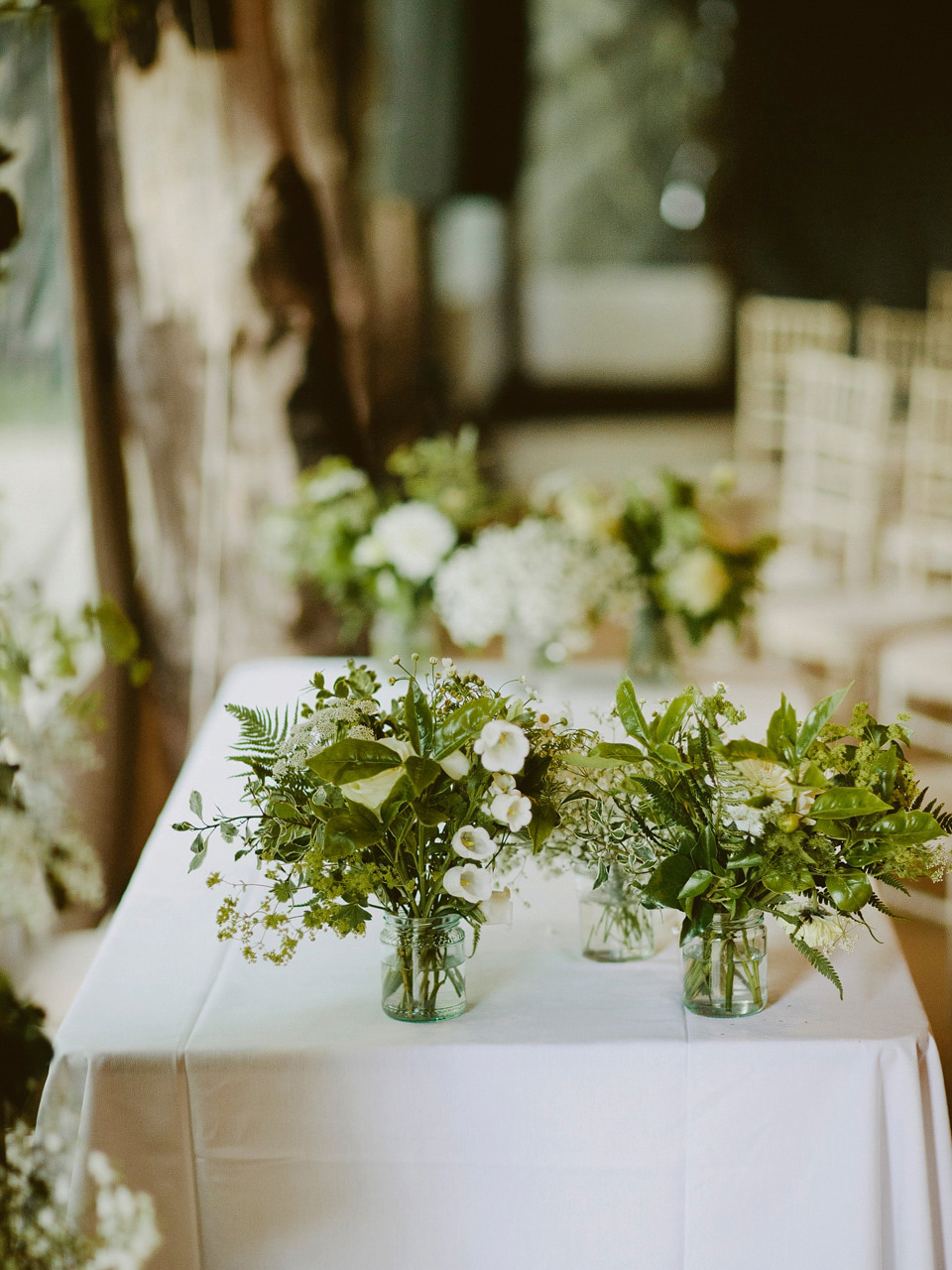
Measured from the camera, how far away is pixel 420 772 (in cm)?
112

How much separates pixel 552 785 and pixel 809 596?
2788 millimetres

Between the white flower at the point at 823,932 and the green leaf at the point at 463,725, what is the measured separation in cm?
35

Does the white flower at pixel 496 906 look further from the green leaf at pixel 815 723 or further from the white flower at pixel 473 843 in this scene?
the green leaf at pixel 815 723

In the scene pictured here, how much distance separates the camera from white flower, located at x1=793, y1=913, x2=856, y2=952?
1.16 metres

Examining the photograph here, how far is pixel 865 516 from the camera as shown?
4.25 metres

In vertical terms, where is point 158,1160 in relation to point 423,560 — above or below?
below

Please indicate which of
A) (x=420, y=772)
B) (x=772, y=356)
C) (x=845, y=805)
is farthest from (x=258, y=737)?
(x=772, y=356)

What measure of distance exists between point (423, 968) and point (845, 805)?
1.43 ft

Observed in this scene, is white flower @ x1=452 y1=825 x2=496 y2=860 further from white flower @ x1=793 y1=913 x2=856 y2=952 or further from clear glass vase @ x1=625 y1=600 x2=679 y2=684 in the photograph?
clear glass vase @ x1=625 y1=600 x2=679 y2=684

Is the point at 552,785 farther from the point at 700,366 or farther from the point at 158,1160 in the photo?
the point at 700,366

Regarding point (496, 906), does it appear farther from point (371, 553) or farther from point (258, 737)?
point (371, 553)

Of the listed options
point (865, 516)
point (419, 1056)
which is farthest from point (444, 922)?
point (865, 516)

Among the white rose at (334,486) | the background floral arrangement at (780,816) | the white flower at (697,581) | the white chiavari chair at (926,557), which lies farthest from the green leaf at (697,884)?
the white chiavari chair at (926,557)

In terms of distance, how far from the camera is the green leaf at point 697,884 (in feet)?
3.80
